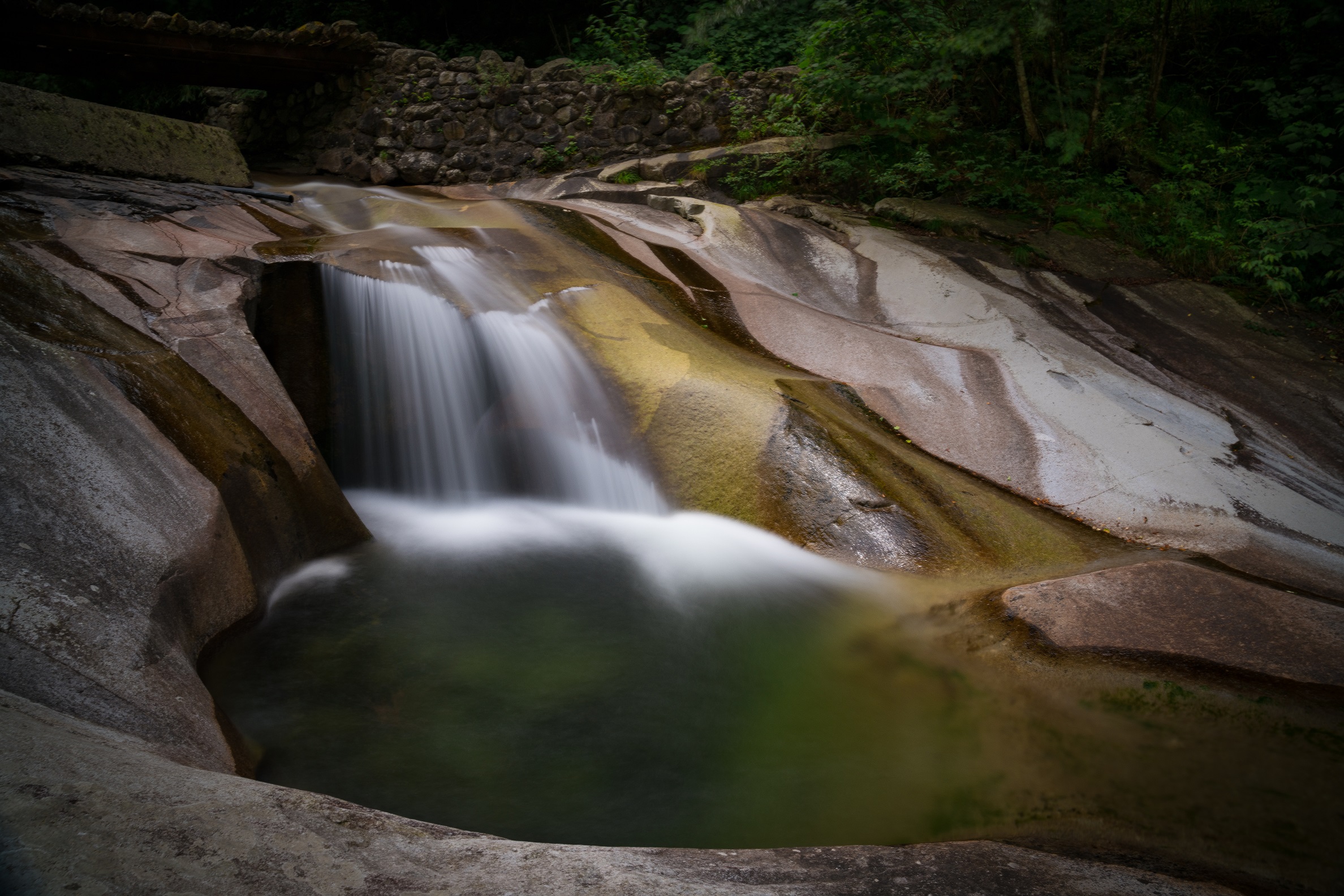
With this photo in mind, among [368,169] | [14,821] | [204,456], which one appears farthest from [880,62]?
[14,821]

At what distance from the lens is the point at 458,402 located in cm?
593

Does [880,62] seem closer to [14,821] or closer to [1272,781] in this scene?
[1272,781]

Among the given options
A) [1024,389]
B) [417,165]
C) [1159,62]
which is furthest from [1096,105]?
[417,165]

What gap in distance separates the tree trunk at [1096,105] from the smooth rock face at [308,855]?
9.62 m

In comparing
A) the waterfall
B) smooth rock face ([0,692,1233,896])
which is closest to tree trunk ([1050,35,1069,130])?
the waterfall

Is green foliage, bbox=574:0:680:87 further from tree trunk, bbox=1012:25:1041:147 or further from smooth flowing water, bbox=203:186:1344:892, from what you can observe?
smooth flowing water, bbox=203:186:1344:892

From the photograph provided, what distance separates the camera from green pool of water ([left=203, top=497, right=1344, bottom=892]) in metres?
2.73

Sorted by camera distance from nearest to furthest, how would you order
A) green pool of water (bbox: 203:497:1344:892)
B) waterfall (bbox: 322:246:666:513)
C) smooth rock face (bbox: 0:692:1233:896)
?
smooth rock face (bbox: 0:692:1233:896), green pool of water (bbox: 203:497:1344:892), waterfall (bbox: 322:246:666:513)

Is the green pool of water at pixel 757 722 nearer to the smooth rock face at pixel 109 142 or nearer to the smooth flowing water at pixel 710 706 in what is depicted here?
the smooth flowing water at pixel 710 706

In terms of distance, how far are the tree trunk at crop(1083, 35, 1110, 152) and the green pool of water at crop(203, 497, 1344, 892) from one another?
26.4 feet

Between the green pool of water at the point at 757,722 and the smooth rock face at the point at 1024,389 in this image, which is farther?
the smooth rock face at the point at 1024,389

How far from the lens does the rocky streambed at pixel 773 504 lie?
2.05 meters

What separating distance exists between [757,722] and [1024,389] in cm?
411

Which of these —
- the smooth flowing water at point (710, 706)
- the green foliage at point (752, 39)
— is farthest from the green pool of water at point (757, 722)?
the green foliage at point (752, 39)
